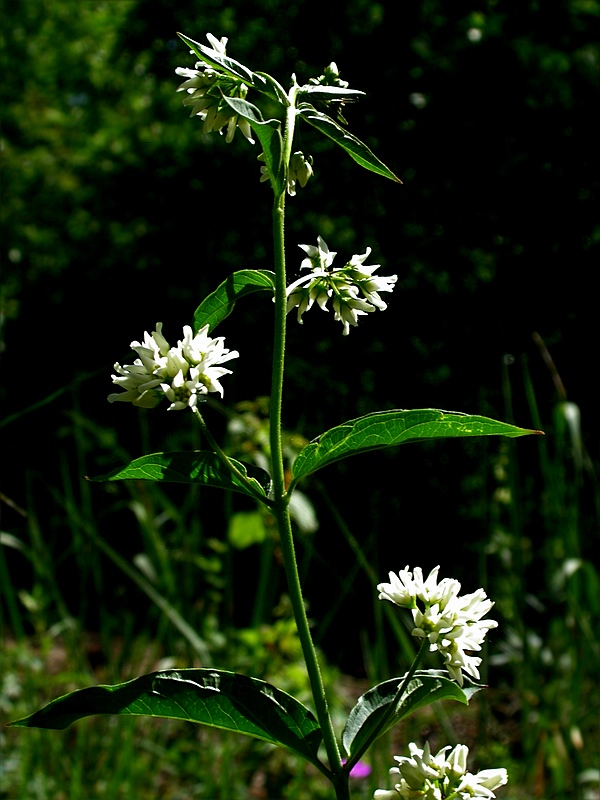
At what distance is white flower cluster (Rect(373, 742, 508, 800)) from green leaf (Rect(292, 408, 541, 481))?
0.63 ft

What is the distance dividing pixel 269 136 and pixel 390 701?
0.38 metres

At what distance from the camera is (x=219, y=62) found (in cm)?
56

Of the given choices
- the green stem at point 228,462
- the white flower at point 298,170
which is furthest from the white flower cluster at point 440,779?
the white flower at point 298,170

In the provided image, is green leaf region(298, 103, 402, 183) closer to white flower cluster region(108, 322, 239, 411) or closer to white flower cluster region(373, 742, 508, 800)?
white flower cluster region(108, 322, 239, 411)

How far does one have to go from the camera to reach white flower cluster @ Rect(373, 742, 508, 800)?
1.78 feet

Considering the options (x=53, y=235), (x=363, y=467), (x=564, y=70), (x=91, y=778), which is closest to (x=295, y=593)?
(x=91, y=778)

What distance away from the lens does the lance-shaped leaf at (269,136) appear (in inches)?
20.8

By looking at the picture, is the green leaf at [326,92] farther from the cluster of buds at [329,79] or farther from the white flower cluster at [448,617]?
the white flower cluster at [448,617]

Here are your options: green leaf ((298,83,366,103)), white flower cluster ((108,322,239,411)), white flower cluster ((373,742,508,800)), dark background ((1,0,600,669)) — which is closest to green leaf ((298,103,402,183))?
green leaf ((298,83,366,103))

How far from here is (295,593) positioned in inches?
22.1

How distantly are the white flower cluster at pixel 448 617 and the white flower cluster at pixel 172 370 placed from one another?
18 cm

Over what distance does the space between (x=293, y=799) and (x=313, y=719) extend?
37.7 inches

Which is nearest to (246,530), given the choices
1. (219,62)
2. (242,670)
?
(242,670)

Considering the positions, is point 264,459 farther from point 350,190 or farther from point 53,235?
point 53,235
